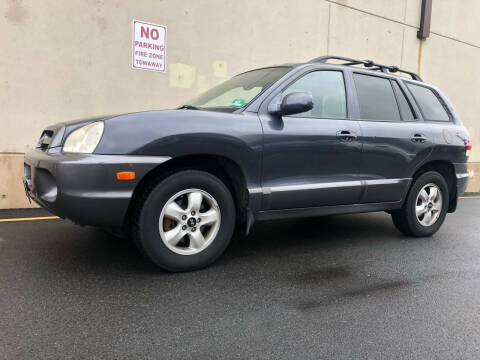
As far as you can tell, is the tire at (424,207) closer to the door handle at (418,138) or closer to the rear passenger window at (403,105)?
the door handle at (418,138)

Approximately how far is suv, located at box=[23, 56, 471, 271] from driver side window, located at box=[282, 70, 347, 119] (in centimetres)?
1

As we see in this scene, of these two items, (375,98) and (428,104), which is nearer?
(375,98)

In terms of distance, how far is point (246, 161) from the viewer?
3098 mm

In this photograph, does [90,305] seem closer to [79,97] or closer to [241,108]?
[241,108]

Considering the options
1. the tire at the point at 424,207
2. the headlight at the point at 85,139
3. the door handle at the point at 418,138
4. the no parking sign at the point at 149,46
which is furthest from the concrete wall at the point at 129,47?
the tire at the point at 424,207

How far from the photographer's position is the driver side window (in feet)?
11.6

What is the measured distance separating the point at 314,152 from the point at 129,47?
410cm

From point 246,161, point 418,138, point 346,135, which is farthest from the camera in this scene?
point 418,138

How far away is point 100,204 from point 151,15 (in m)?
4.68

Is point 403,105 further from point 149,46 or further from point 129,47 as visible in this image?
point 129,47

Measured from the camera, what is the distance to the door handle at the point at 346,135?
356 centimetres

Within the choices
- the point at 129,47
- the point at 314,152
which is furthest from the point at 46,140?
the point at 129,47

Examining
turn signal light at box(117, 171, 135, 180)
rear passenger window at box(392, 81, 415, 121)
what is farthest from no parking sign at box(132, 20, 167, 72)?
turn signal light at box(117, 171, 135, 180)

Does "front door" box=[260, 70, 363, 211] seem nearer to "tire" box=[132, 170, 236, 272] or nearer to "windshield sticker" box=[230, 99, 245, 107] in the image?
"windshield sticker" box=[230, 99, 245, 107]
